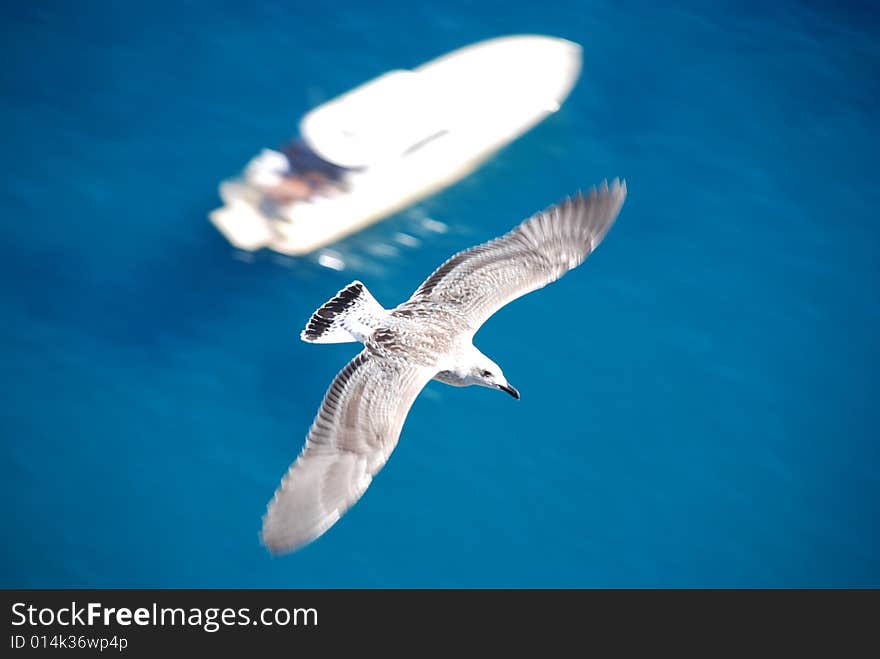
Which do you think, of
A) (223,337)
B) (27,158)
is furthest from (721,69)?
(27,158)

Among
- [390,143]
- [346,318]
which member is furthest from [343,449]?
[390,143]

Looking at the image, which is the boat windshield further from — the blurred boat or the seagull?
the seagull

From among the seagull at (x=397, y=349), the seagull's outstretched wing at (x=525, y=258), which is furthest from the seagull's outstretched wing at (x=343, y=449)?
the seagull's outstretched wing at (x=525, y=258)

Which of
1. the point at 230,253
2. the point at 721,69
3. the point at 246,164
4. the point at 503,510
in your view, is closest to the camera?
the point at 503,510

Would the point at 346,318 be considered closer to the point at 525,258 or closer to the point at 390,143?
the point at 525,258

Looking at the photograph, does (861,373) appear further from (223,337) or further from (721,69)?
(223,337)

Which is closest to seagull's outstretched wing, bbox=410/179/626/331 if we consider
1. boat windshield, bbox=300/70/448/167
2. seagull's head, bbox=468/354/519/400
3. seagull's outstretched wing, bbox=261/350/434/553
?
seagull's head, bbox=468/354/519/400

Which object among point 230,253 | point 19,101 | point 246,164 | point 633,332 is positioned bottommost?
point 633,332
